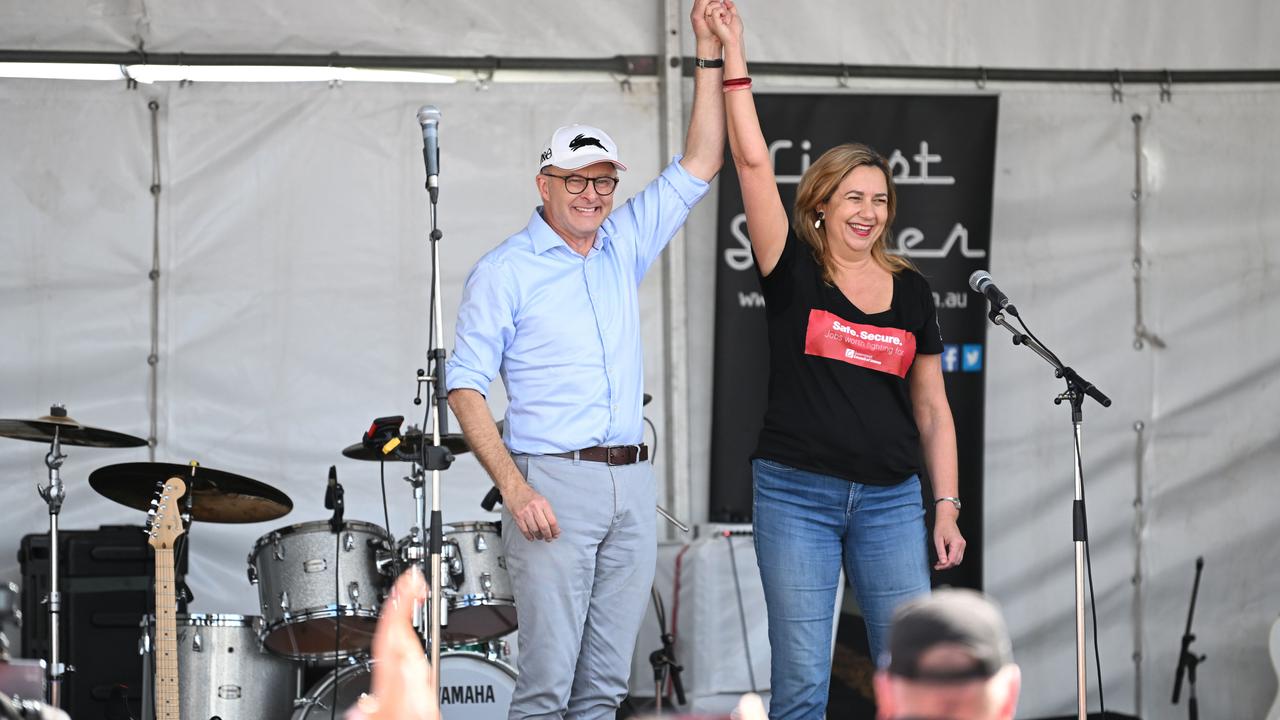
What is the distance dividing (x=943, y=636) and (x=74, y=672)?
4.59 m

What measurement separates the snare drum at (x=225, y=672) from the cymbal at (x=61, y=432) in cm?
66

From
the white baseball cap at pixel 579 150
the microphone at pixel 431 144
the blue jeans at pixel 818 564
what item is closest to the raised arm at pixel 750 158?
the white baseball cap at pixel 579 150

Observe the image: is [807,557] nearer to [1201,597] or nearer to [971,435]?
[971,435]

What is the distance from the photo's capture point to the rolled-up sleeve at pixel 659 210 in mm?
3740

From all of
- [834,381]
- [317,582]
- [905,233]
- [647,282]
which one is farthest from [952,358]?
[317,582]

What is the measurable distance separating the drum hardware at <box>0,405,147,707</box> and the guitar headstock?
290 millimetres

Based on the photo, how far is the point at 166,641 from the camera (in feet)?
14.7

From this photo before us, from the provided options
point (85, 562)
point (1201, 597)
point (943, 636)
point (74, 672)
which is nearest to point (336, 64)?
point (85, 562)

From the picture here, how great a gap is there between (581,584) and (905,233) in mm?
3000

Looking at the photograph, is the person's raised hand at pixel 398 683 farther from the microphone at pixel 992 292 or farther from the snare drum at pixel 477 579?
the snare drum at pixel 477 579

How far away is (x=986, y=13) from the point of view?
238 inches

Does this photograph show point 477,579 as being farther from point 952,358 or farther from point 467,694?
point 952,358

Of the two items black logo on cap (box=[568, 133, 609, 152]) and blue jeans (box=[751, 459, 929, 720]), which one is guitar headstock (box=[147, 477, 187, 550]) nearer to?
black logo on cap (box=[568, 133, 609, 152])

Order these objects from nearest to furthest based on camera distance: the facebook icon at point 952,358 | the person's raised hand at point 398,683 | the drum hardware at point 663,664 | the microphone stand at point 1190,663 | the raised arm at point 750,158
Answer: the person's raised hand at point 398,683
the raised arm at point 750,158
the drum hardware at point 663,664
the microphone stand at point 1190,663
the facebook icon at point 952,358
